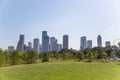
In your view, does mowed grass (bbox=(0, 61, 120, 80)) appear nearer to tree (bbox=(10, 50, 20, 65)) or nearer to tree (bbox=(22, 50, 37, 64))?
tree (bbox=(10, 50, 20, 65))

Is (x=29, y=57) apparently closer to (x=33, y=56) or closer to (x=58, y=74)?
(x=33, y=56)

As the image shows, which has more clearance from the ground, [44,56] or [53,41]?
[53,41]

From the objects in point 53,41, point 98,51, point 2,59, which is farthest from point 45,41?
point 2,59

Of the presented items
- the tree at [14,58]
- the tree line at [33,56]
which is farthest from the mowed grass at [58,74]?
the tree at [14,58]

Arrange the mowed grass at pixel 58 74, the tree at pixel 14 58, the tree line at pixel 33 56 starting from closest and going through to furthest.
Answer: the mowed grass at pixel 58 74
the tree line at pixel 33 56
the tree at pixel 14 58

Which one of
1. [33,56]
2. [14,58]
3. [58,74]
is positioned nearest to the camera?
[58,74]

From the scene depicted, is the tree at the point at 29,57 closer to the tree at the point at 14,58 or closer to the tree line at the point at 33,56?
the tree line at the point at 33,56

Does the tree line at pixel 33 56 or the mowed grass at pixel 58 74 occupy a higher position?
the tree line at pixel 33 56

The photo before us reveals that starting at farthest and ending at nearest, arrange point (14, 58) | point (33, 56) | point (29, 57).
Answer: point (29, 57)
point (33, 56)
point (14, 58)

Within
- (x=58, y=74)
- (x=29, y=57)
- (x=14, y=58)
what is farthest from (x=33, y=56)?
(x=58, y=74)

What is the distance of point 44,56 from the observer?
62938 mm

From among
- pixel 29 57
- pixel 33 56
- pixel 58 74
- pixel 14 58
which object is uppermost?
pixel 33 56

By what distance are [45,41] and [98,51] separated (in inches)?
2062

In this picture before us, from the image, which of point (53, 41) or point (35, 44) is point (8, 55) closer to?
point (35, 44)
